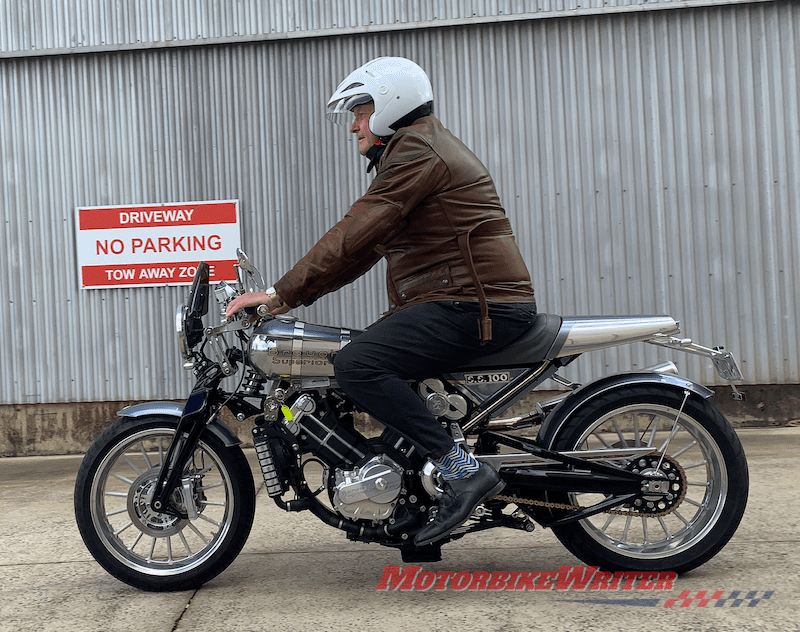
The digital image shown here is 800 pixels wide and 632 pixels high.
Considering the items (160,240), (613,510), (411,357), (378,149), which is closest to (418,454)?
(411,357)

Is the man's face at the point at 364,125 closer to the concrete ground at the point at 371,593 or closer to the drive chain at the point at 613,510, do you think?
the drive chain at the point at 613,510

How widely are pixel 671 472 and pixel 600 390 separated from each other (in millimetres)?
472

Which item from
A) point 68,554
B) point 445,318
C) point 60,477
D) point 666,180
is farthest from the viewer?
point 666,180

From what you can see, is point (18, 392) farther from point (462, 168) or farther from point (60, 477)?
point (462, 168)

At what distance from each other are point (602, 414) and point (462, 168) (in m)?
1.22

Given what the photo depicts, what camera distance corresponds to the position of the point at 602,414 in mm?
3670

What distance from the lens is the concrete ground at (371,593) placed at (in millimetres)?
3287

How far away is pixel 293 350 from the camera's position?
3561 mm

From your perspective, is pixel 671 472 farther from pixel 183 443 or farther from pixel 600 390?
pixel 183 443

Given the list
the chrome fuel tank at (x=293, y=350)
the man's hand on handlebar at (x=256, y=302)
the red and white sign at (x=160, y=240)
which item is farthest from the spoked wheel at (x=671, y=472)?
the red and white sign at (x=160, y=240)

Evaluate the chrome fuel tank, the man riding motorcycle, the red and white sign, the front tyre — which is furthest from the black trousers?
the red and white sign

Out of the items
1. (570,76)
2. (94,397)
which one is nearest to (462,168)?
(570,76)

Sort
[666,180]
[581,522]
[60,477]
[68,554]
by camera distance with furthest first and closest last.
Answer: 1. [666,180]
2. [60,477]
3. [68,554]
4. [581,522]

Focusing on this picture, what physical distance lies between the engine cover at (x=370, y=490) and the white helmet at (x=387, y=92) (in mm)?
1431
